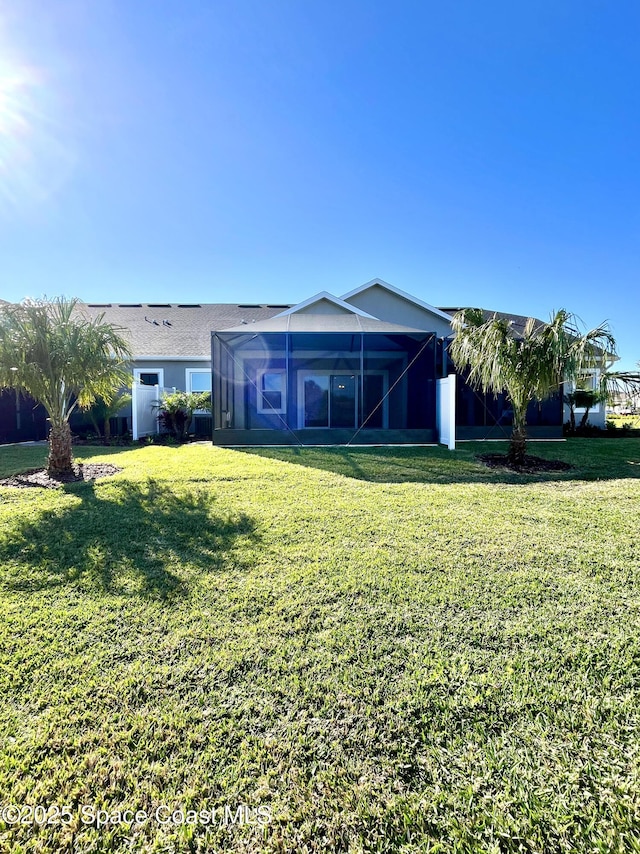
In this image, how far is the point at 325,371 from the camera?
14.6 m

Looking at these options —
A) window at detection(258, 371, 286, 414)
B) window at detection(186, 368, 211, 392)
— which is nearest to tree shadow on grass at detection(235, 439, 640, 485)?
window at detection(258, 371, 286, 414)

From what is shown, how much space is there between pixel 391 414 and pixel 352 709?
1264 cm

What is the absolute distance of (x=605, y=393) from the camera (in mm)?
7977

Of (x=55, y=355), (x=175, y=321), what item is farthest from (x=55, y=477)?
(x=175, y=321)

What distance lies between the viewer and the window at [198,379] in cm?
1489

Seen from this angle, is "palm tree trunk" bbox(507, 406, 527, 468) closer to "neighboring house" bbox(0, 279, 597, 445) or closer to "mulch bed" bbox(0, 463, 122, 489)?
"neighboring house" bbox(0, 279, 597, 445)

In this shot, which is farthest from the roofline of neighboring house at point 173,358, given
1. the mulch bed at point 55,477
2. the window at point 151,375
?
the mulch bed at point 55,477

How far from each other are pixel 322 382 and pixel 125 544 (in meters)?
11.3

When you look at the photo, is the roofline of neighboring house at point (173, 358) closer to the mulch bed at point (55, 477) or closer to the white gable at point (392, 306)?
the white gable at point (392, 306)

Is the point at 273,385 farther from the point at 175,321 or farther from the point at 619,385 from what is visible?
the point at 619,385

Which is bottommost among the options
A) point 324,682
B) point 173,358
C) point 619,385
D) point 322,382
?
point 324,682

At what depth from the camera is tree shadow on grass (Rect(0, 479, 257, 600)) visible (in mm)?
3336

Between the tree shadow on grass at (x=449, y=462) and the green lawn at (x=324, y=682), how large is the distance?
7.97ft

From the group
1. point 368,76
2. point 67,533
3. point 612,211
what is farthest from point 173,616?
point 612,211
